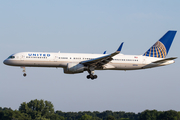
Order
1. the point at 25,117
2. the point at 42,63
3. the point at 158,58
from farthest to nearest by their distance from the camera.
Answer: the point at 25,117, the point at 158,58, the point at 42,63

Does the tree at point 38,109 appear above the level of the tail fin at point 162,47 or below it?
below

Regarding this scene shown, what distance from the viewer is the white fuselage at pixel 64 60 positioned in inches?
2146

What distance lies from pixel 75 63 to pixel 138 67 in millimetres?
12058

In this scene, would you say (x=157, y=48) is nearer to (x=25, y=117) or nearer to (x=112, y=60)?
(x=112, y=60)

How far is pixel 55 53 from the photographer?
55.6 meters

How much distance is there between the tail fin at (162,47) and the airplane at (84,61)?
1433 mm

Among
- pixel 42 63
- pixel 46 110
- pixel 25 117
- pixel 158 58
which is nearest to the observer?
pixel 42 63

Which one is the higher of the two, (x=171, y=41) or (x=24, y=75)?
(x=171, y=41)

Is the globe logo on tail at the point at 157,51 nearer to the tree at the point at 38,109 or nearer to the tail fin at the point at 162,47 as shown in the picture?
the tail fin at the point at 162,47

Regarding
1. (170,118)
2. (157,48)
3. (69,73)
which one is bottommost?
(170,118)

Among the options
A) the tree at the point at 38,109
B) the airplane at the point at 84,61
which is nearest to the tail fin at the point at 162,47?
the airplane at the point at 84,61

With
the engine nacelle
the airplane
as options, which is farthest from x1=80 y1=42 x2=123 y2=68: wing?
the engine nacelle

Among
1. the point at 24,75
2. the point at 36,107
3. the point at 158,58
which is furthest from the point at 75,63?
the point at 36,107

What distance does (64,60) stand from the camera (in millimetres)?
55000
